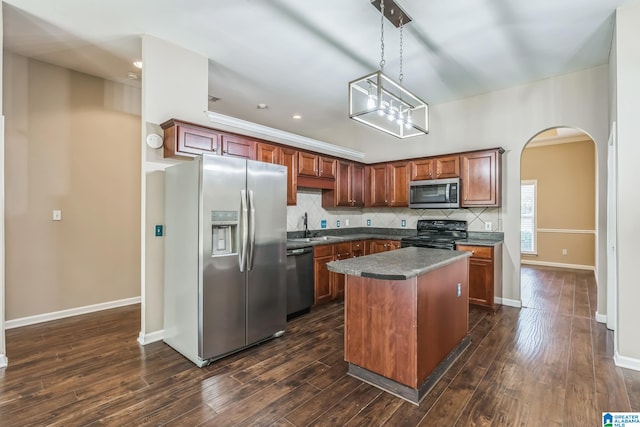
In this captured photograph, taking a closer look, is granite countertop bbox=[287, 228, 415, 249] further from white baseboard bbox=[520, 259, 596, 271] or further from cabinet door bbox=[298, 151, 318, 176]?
white baseboard bbox=[520, 259, 596, 271]

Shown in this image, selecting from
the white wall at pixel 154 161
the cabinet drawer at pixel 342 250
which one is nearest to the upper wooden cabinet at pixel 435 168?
the cabinet drawer at pixel 342 250

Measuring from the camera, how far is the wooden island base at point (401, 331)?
215 centimetres

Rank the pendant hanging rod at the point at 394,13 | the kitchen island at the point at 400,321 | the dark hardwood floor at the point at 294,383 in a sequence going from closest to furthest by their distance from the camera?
1. the dark hardwood floor at the point at 294,383
2. the kitchen island at the point at 400,321
3. the pendant hanging rod at the point at 394,13

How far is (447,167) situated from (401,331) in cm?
318

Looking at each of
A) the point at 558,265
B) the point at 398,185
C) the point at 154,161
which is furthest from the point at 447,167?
the point at 558,265

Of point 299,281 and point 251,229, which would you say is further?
point 299,281

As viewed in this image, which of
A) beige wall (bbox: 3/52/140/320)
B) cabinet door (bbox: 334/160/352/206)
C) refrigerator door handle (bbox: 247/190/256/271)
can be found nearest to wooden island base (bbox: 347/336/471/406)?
refrigerator door handle (bbox: 247/190/256/271)

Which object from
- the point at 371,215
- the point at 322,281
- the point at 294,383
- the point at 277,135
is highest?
the point at 277,135

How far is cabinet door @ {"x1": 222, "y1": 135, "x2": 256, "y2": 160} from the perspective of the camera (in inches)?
137

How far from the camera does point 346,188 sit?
5289 mm

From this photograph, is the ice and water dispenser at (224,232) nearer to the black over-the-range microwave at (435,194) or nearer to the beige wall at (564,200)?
the black over-the-range microwave at (435,194)

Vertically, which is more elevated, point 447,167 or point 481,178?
point 447,167

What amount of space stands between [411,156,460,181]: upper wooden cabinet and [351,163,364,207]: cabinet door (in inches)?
36.8

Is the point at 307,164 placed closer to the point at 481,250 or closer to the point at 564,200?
the point at 481,250
